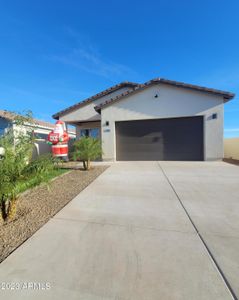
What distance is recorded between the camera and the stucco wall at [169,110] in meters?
10.2

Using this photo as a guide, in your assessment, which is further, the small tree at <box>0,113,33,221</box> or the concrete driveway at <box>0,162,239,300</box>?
the small tree at <box>0,113,33,221</box>

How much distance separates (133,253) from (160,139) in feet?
31.2

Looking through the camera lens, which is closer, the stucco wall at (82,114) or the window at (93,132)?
the stucco wall at (82,114)

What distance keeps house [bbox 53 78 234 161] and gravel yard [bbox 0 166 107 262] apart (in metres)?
6.23

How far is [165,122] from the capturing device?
11.0m

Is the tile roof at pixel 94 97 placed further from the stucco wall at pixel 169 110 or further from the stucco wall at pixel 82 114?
the stucco wall at pixel 169 110

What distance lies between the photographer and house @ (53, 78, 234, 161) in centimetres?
1026

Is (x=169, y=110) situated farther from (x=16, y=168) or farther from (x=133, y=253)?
(x=133, y=253)

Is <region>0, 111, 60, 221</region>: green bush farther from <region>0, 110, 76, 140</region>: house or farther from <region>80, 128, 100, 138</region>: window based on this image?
<region>80, 128, 100, 138</region>: window

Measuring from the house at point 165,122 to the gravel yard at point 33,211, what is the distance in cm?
623

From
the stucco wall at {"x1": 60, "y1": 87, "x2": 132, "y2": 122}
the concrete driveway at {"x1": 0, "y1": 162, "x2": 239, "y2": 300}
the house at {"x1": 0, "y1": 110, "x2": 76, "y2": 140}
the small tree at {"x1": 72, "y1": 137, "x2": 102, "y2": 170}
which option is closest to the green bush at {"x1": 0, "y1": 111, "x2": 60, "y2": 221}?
the house at {"x1": 0, "y1": 110, "x2": 76, "y2": 140}

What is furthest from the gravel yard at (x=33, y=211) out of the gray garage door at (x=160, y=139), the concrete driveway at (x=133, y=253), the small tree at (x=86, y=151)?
the gray garage door at (x=160, y=139)

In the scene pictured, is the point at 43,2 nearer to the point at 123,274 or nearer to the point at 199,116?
the point at 199,116

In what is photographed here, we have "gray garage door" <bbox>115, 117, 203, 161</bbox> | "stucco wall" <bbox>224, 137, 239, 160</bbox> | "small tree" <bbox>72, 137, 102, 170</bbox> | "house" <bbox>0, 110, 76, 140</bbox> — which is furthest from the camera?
"stucco wall" <bbox>224, 137, 239, 160</bbox>
